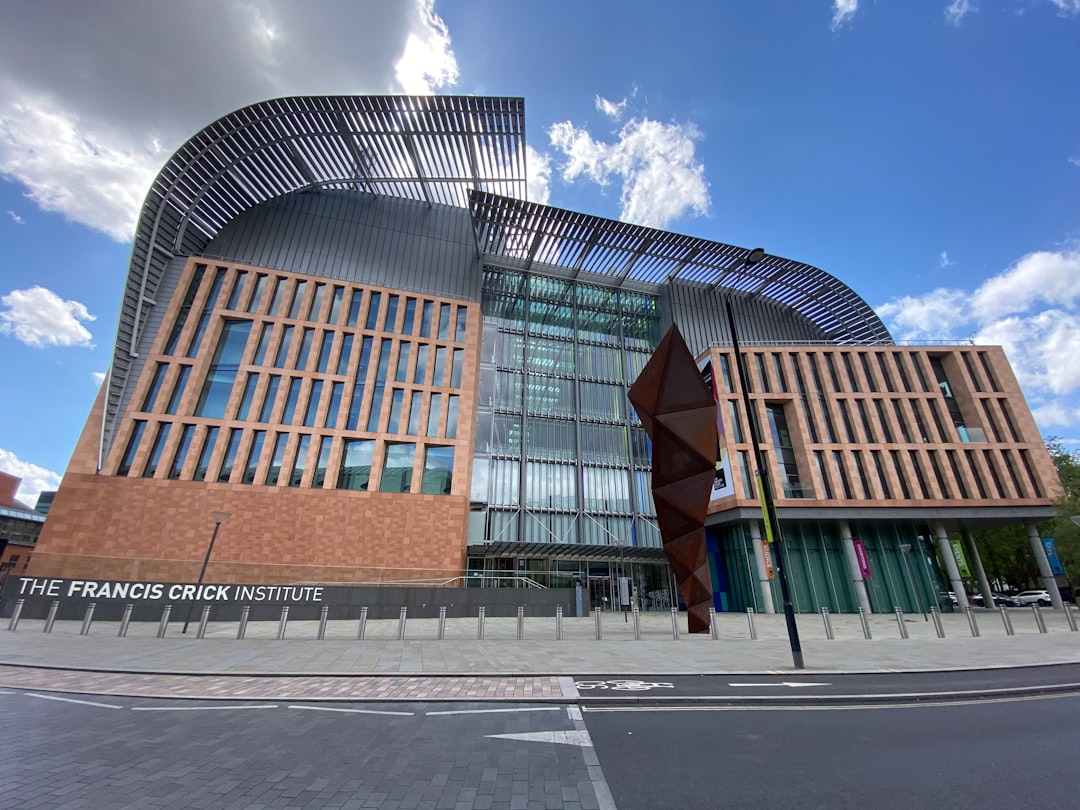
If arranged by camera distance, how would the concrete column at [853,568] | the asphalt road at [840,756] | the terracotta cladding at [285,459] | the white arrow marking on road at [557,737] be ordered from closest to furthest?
the asphalt road at [840,756] → the white arrow marking on road at [557,737] → the terracotta cladding at [285,459] → the concrete column at [853,568]

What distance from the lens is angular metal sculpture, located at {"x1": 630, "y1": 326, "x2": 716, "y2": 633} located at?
15.6 metres

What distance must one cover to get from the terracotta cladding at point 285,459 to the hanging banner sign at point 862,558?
87.7 feet

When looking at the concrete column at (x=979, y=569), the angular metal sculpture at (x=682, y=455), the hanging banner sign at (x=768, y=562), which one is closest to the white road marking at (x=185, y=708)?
the angular metal sculpture at (x=682, y=455)

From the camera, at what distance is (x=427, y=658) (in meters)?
11.1

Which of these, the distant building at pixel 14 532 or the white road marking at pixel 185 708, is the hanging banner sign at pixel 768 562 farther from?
the distant building at pixel 14 532

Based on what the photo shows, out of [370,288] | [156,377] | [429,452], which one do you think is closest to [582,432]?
[429,452]

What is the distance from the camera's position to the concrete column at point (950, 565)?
3009cm

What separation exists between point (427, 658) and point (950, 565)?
36.4 metres

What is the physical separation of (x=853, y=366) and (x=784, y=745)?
3724 centimetres

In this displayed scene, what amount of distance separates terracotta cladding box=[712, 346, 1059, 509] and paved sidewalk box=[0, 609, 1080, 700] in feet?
49.9

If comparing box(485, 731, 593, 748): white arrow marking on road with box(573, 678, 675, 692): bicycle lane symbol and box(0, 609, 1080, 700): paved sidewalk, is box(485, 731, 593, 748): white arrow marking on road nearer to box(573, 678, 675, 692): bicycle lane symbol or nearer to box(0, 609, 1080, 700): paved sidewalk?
box(0, 609, 1080, 700): paved sidewalk

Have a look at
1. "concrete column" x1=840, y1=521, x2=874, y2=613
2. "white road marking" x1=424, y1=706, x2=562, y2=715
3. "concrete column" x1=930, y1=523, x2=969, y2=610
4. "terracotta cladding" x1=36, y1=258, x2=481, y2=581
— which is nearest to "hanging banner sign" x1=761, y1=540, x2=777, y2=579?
"concrete column" x1=840, y1=521, x2=874, y2=613

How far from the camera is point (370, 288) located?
117 ft

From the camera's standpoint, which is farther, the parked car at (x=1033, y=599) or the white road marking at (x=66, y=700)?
the parked car at (x=1033, y=599)
